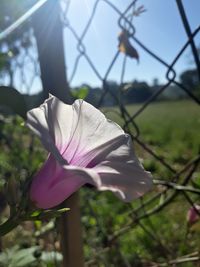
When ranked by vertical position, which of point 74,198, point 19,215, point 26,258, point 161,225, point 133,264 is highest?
point 19,215

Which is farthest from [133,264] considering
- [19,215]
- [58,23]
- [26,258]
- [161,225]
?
[19,215]

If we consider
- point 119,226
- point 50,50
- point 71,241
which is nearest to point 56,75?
point 50,50

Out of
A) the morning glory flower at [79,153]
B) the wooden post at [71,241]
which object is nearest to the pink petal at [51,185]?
the morning glory flower at [79,153]

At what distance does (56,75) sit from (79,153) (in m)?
0.28

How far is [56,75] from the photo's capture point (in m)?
0.69

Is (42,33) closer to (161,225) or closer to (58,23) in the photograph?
(58,23)

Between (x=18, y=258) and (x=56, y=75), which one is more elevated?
(x=56, y=75)

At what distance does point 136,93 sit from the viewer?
1.21 metres

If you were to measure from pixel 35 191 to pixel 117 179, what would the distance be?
99 millimetres

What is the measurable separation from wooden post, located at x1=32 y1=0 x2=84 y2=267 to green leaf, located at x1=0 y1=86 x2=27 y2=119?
0.26 meters

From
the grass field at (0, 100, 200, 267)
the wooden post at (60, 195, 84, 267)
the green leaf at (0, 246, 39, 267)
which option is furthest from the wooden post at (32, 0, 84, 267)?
the grass field at (0, 100, 200, 267)

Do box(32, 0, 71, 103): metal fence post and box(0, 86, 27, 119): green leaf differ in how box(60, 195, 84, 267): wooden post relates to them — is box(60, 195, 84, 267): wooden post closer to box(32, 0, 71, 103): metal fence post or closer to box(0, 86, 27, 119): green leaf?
box(32, 0, 71, 103): metal fence post

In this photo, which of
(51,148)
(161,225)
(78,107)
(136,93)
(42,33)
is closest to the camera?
(51,148)

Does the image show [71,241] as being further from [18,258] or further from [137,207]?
[137,207]
